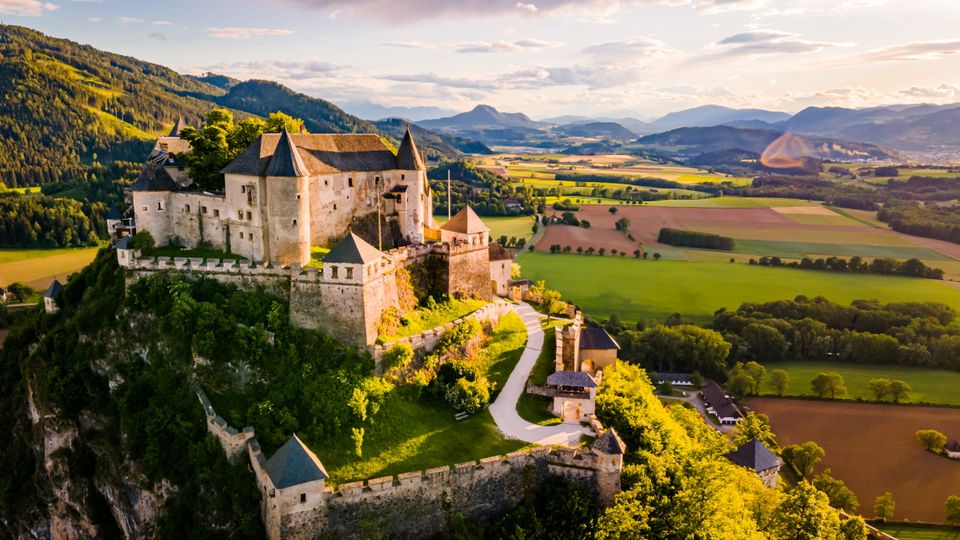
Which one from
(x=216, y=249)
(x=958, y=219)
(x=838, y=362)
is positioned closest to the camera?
(x=216, y=249)

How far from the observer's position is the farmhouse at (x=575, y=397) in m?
33.8

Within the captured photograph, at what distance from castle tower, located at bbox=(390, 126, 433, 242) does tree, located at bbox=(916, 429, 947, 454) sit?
149 feet

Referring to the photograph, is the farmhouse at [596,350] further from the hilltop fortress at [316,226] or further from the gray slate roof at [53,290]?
the gray slate roof at [53,290]

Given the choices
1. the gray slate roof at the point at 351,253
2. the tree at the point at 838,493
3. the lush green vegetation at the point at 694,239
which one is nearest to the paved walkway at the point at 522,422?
the gray slate roof at the point at 351,253

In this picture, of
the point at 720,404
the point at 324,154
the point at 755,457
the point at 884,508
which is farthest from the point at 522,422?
the point at 720,404

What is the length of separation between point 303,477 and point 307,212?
57.0ft

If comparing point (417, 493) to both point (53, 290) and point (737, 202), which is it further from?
point (737, 202)

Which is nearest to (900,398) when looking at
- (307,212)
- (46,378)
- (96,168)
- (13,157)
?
(307,212)

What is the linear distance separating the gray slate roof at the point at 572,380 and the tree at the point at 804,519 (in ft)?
41.0

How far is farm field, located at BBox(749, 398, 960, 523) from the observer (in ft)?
148

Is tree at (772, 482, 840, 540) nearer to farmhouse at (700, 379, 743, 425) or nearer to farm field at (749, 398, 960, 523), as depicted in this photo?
farm field at (749, 398, 960, 523)

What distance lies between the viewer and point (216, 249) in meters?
40.4

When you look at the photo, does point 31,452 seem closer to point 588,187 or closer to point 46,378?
point 46,378

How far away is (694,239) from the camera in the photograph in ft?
362
